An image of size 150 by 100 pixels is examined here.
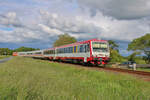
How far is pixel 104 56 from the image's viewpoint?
67.8ft

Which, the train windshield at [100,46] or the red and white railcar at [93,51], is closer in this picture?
the red and white railcar at [93,51]

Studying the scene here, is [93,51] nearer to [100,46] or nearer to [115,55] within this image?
[100,46]

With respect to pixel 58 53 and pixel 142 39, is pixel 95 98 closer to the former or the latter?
pixel 58 53

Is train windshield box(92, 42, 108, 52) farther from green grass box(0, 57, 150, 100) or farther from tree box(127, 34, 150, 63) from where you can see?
tree box(127, 34, 150, 63)

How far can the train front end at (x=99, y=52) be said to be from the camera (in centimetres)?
1997

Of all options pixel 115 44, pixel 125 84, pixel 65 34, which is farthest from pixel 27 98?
pixel 65 34

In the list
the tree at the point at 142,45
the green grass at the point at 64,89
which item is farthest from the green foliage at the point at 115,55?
the green grass at the point at 64,89

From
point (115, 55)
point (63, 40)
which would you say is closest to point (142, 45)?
point (115, 55)

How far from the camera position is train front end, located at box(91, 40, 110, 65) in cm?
1997

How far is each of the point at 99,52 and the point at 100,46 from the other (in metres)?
Answer: 0.87

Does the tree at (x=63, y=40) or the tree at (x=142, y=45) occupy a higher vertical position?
the tree at (x=63, y=40)

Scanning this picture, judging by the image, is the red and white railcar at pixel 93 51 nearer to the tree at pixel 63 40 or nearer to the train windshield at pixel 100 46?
the train windshield at pixel 100 46

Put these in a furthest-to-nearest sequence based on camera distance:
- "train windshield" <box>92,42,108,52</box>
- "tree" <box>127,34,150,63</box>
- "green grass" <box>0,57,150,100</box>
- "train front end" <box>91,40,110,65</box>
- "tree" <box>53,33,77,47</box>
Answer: "tree" <box>53,33,77,47</box> < "tree" <box>127,34,150,63</box> < "train windshield" <box>92,42,108,52</box> < "train front end" <box>91,40,110,65</box> < "green grass" <box>0,57,150,100</box>

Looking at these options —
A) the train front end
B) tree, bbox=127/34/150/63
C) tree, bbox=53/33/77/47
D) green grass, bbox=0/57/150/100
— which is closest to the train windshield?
the train front end
